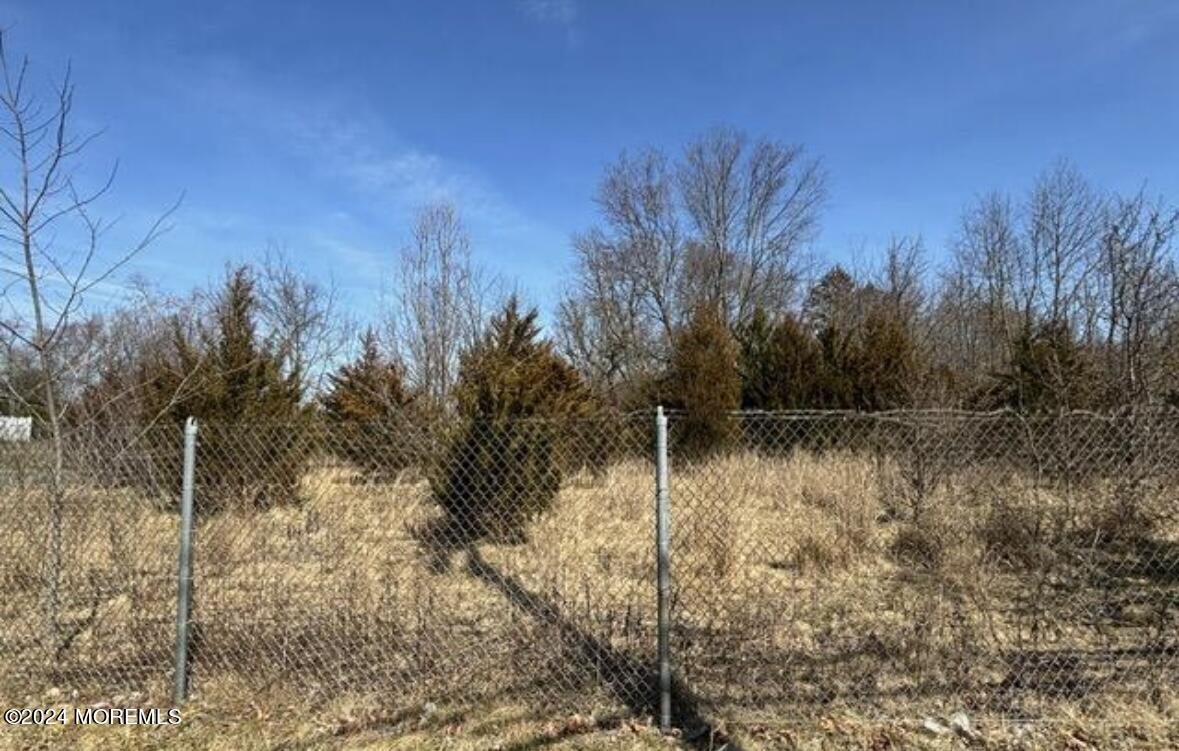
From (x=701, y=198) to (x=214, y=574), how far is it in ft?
92.5

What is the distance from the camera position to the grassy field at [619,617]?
3.67 metres

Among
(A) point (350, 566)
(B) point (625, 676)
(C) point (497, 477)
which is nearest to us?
(B) point (625, 676)

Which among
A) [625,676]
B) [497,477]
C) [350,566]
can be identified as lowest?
[625,676]

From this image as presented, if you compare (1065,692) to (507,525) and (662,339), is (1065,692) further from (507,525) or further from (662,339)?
(662,339)

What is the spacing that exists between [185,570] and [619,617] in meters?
2.50

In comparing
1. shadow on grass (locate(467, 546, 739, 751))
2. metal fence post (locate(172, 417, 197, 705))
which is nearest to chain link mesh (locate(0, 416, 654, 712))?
shadow on grass (locate(467, 546, 739, 751))

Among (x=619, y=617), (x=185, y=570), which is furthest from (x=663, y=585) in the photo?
(x=185, y=570)

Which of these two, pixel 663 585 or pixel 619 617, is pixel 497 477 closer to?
pixel 619 617

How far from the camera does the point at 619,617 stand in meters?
4.95

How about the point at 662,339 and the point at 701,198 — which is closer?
the point at 662,339

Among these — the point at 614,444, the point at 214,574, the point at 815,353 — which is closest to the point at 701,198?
the point at 815,353

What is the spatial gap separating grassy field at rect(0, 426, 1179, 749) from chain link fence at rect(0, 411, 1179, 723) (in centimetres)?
3

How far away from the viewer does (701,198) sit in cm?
3131

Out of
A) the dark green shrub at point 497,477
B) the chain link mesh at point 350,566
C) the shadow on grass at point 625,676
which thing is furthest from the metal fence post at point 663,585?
the dark green shrub at point 497,477
